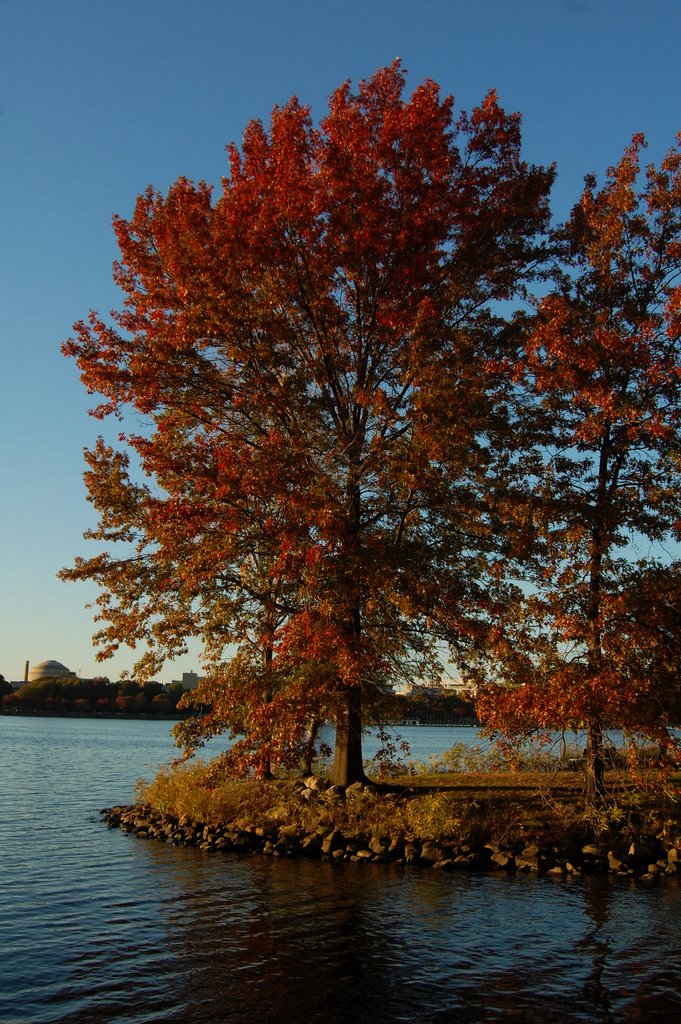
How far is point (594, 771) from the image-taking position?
2241 cm

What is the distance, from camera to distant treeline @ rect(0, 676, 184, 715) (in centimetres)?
16838

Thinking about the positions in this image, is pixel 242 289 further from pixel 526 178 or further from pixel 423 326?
pixel 526 178

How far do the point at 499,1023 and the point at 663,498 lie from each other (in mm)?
13513

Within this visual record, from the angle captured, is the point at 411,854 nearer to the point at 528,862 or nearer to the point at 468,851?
the point at 468,851

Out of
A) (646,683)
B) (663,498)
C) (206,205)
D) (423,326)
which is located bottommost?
(646,683)

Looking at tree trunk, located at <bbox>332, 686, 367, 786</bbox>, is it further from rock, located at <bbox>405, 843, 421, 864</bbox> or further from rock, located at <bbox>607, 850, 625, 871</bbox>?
rock, located at <bbox>607, 850, 625, 871</bbox>

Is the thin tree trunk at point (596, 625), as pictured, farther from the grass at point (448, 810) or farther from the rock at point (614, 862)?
the rock at point (614, 862)

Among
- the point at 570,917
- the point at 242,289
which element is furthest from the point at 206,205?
the point at 570,917

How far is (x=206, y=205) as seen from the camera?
2477cm

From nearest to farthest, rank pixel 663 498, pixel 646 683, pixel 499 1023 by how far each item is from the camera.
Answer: pixel 499 1023 → pixel 646 683 → pixel 663 498

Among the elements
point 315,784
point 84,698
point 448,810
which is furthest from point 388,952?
point 84,698

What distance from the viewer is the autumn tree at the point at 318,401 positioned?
21.0 metres

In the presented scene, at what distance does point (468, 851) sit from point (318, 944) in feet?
25.8

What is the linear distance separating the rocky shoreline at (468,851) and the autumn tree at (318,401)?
2.58m
